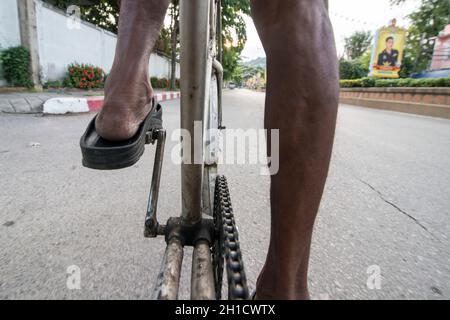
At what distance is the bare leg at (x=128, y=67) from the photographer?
0.77 m

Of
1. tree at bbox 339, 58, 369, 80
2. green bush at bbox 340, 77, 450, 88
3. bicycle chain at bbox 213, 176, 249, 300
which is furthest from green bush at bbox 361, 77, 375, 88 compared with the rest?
tree at bbox 339, 58, 369, 80

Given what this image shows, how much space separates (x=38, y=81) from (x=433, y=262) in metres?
7.44

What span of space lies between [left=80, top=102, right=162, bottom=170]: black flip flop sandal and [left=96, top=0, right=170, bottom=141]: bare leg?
0.07 ft

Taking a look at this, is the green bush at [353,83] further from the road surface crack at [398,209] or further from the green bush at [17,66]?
the road surface crack at [398,209]

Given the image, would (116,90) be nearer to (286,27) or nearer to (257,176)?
(286,27)

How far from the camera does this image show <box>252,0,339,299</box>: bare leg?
51 centimetres

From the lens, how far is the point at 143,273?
0.91 meters

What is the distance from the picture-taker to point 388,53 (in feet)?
52.7

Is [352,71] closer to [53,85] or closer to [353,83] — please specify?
[353,83]

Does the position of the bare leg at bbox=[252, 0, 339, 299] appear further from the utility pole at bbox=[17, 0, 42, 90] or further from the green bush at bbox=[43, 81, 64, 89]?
the green bush at bbox=[43, 81, 64, 89]

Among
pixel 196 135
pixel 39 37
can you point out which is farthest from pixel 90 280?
pixel 39 37

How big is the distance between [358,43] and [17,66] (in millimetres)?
51109

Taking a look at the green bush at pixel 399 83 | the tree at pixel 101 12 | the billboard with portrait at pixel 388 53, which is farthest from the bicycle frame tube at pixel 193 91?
the billboard with portrait at pixel 388 53

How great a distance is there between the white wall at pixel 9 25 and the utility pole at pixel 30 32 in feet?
0.28
